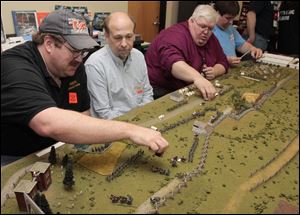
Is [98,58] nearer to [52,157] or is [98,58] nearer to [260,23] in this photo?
[52,157]

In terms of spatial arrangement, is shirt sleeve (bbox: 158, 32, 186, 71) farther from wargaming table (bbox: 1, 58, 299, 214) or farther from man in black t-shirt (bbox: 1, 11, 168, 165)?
man in black t-shirt (bbox: 1, 11, 168, 165)

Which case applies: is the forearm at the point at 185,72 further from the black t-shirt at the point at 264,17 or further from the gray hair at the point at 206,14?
the black t-shirt at the point at 264,17

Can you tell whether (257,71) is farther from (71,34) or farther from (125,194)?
(125,194)

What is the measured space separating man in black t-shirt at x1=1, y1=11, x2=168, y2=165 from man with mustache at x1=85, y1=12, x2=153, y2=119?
14.5 inches

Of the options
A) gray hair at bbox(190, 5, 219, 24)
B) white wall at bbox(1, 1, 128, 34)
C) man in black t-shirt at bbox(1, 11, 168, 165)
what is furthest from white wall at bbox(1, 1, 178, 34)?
gray hair at bbox(190, 5, 219, 24)

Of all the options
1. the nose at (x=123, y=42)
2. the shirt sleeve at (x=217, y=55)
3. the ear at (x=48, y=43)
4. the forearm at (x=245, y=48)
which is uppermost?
the ear at (x=48, y=43)

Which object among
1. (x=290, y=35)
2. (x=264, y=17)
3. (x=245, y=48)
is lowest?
(x=245, y=48)

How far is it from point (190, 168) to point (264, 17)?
3.78m

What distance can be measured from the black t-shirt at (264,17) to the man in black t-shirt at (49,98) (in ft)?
11.5

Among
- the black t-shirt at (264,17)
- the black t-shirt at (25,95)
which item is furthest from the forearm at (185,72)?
the black t-shirt at (264,17)

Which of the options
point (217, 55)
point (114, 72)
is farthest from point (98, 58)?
point (217, 55)

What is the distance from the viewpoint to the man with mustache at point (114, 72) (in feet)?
8.08

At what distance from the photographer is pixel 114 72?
100 inches

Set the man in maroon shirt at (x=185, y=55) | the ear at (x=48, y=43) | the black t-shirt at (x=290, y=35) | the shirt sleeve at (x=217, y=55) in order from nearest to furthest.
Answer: the ear at (x=48, y=43) < the black t-shirt at (x=290, y=35) < the man in maroon shirt at (x=185, y=55) < the shirt sleeve at (x=217, y=55)
